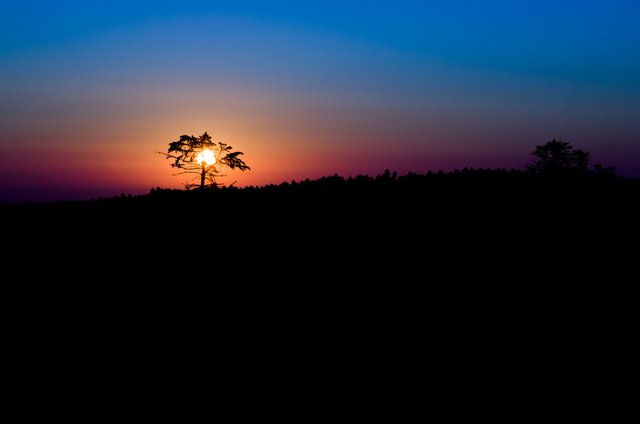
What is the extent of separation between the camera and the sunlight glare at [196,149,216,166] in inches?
1368

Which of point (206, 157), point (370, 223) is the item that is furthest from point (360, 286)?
point (206, 157)

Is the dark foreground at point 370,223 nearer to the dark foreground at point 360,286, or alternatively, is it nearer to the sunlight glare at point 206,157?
the dark foreground at point 360,286

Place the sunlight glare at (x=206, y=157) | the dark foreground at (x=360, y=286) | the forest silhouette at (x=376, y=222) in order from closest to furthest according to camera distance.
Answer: the dark foreground at (x=360, y=286), the forest silhouette at (x=376, y=222), the sunlight glare at (x=206, y=157)

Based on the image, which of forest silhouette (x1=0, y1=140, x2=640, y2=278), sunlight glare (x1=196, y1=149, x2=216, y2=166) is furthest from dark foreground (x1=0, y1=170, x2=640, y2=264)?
sunlight glare (x1=196, y1=149, x2=216, y2=166)

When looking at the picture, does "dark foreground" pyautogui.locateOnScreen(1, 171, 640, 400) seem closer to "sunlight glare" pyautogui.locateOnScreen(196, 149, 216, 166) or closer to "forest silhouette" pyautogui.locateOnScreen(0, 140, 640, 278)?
"forest silhouette" pyautogui.locateOnScreen(0, 140, 640, 278)

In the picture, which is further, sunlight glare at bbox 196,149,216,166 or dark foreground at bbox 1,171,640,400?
sunlight glare at bbox 196,149,216,166

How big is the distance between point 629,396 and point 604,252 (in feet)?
14.6

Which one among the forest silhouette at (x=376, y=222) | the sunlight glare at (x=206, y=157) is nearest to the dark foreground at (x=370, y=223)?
the forest silhouette at (x=376, y=222)

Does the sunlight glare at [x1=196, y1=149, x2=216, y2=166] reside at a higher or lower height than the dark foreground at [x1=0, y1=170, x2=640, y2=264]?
higher

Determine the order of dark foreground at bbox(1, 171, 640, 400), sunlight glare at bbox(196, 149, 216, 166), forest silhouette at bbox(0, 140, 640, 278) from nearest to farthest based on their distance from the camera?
1. dark foreground at bbox(1, 171, 640, 400)
2. forest silhouette at bbox(0, 140, 640, 278)
3. sunlight glare at bbox(196, 149, 216, 166)

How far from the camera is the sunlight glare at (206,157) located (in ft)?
114

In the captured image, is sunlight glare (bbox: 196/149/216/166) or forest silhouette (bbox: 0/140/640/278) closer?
forest silhouette (bbox: 0/140/640/278)

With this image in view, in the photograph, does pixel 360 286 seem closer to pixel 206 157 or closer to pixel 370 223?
pixel 370 223

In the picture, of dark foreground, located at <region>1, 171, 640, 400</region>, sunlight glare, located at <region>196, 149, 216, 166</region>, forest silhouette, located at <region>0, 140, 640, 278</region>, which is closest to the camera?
dark foreground, located at <region>1, 171, 640, 400</region>
